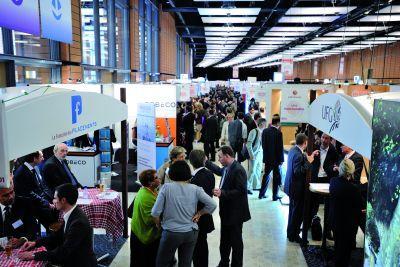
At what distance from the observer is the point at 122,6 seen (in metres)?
10.9

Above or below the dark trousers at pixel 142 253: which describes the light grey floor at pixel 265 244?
below

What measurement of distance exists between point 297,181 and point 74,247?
3.12 m

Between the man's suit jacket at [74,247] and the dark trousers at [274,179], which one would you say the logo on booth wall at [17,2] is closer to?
the man's suit jacket at [74,247]

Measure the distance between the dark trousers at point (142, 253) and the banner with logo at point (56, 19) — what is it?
2923 millimetres

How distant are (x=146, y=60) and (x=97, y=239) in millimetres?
10138

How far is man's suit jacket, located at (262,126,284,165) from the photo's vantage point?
6.48 m

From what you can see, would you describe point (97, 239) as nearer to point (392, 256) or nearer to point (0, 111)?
point (0, 111)

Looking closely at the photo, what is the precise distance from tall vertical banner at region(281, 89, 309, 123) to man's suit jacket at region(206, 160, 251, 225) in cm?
296

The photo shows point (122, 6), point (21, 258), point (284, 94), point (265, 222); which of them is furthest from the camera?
point (122, 6)

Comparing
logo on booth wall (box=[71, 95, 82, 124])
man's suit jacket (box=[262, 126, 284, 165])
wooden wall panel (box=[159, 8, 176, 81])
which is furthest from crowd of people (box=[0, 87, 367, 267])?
wooden wall panel (box=[159, 8, 176, 81])

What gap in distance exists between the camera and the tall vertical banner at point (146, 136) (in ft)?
18.0

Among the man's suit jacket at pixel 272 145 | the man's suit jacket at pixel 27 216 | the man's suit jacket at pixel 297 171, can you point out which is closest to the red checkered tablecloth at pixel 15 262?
the man's suit jacket at pixel 27 216

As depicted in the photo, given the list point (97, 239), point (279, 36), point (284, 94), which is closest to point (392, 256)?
point (97, 239)

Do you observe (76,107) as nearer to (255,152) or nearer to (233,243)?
(233,243)
